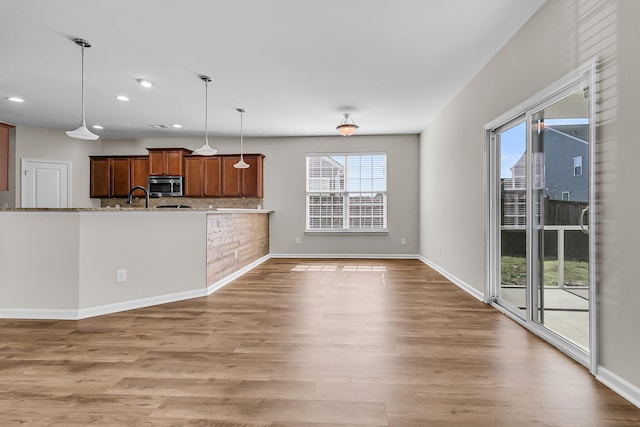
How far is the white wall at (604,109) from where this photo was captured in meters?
1.83

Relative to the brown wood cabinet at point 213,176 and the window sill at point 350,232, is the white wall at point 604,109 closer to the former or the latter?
the window sill at point 350,232

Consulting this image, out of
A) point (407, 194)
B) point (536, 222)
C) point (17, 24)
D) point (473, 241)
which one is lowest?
point (473, 241)

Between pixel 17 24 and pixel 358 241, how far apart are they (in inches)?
239

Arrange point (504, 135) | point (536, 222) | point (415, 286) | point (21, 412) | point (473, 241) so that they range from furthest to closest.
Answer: point (415, 286), point (473, 241), point (504, 135), point (536, 222), point (21, 412)

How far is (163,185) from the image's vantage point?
700cm

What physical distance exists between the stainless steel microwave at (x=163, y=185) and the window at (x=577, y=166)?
6.62 metres

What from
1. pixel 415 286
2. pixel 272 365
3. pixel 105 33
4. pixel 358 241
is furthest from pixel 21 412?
pixel 358 241

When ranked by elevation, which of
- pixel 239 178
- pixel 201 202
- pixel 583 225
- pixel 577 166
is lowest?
pixel 583 225

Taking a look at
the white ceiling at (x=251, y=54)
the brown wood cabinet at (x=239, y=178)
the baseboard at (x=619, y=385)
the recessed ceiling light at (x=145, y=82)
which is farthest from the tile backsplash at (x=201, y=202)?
the baseboard at (x=619, y=385)

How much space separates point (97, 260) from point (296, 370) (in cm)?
242

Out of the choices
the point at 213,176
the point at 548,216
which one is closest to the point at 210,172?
the point at 213,176

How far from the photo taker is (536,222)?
2.86m

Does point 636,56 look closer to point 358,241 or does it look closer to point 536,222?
point 536,222

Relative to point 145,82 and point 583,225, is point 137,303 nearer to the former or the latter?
point 145,82
